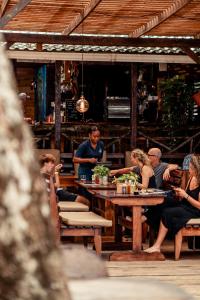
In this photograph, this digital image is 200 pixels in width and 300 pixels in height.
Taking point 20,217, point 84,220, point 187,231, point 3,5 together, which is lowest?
point 187,231

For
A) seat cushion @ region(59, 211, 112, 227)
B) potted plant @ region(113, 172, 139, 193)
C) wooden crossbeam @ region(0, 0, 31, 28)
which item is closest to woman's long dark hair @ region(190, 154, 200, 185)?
potted plant @ region(113, 172, 139, 193)

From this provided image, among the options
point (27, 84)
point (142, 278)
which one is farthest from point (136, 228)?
point (27, 84)

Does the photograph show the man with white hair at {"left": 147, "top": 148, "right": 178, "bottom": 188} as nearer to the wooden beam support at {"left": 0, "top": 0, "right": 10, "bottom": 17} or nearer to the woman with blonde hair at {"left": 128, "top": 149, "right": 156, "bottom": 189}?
the woman with blonde hair at {"left": 128, "top": 149, "right": 156, "bottom": 189}

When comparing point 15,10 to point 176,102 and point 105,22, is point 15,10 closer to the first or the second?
point 105,22

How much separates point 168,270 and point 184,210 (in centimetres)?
104

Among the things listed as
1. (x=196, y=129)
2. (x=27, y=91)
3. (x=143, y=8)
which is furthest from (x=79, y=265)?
(x=27, y=91)

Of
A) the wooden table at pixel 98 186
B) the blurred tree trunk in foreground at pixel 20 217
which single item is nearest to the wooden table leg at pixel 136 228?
the wooden table at pixel 98 186

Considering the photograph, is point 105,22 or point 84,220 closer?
point 84,220

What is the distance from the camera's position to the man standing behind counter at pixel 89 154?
12.1m

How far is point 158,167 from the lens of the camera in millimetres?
10836

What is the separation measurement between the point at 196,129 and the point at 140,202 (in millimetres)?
8589

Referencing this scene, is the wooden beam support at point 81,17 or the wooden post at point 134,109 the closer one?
the wooden beam support at point 81,17

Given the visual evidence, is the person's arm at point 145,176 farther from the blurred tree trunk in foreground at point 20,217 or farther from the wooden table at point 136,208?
the blurred tree trunk in foreground at point 20,217

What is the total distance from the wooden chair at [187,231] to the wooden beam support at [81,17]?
11.0ft
